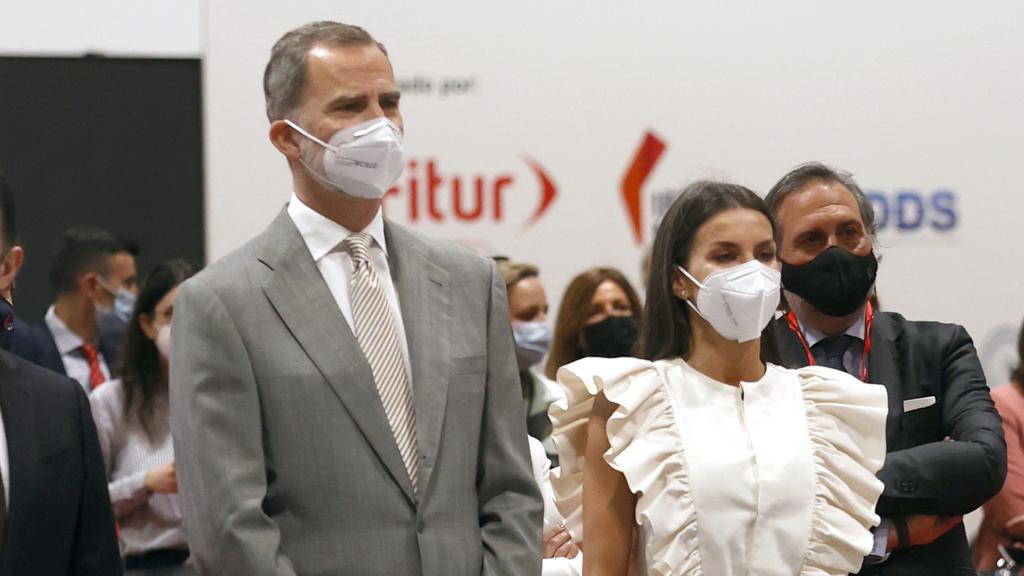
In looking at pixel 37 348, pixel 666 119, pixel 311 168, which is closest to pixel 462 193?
pixel 666 119

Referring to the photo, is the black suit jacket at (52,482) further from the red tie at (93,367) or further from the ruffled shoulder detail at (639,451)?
the red tie at (93,367)

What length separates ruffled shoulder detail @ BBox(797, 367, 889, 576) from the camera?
3135mm

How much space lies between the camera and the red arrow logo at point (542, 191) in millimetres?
5855

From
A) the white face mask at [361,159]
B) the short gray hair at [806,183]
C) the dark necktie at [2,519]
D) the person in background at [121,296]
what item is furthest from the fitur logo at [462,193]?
the dark necktie at [2,519]

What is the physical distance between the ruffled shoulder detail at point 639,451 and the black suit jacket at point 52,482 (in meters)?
1.01

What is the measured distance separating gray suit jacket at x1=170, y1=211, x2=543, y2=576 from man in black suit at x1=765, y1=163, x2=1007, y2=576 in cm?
98

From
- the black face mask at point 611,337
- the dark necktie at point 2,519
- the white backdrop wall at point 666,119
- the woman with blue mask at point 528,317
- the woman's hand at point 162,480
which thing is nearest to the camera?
the dark necktie at point 2,519

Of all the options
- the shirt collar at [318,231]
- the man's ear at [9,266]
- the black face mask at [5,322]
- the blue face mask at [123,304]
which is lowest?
the blue face mask at [123,304]

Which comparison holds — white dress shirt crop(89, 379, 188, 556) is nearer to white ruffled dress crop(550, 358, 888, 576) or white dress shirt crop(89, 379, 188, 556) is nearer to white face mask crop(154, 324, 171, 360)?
white face mask crop(154, 324, 171, 360)

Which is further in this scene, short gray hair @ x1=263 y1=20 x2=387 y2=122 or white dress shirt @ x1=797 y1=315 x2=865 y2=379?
white dress shirt @ x1=797 y1=315 x2=865 y2=379

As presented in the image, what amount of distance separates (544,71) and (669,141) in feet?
1.85

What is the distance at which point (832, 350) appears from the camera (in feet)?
12.0

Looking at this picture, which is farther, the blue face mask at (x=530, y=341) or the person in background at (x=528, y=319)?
the blue face mask at (x=530, y=341)

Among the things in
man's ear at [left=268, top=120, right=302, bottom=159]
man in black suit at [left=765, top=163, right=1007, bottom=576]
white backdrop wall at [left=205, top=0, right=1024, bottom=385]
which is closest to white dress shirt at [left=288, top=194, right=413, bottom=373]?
man's ear at [left=268, top=120, right=302, bottom=159]
